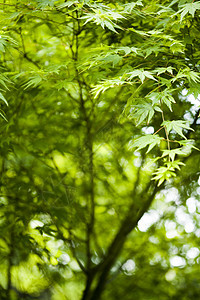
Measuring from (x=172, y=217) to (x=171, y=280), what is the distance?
1.63 feet

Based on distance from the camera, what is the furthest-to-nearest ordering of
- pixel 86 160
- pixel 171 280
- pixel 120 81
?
pixel 86 160
pixel 171 280
pixel 120 81

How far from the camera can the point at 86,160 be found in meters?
2.73

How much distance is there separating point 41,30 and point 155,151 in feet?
4.63

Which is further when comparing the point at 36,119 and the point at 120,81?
the point at 36,119

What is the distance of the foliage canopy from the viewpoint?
8.48ft

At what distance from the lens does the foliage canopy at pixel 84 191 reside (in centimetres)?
259

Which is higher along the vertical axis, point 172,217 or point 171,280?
point 172,217

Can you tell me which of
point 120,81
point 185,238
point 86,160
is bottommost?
point 185,238

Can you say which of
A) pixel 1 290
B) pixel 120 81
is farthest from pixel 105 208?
pixel 120 81

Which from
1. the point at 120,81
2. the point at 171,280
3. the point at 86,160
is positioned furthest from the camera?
the point at 86,160

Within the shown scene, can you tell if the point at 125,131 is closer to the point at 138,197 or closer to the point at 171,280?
the point at 138,197

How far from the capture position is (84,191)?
8.91 feet

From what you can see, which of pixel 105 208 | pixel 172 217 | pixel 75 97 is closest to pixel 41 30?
pixel 75 97

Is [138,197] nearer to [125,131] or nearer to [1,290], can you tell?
[125,131]
